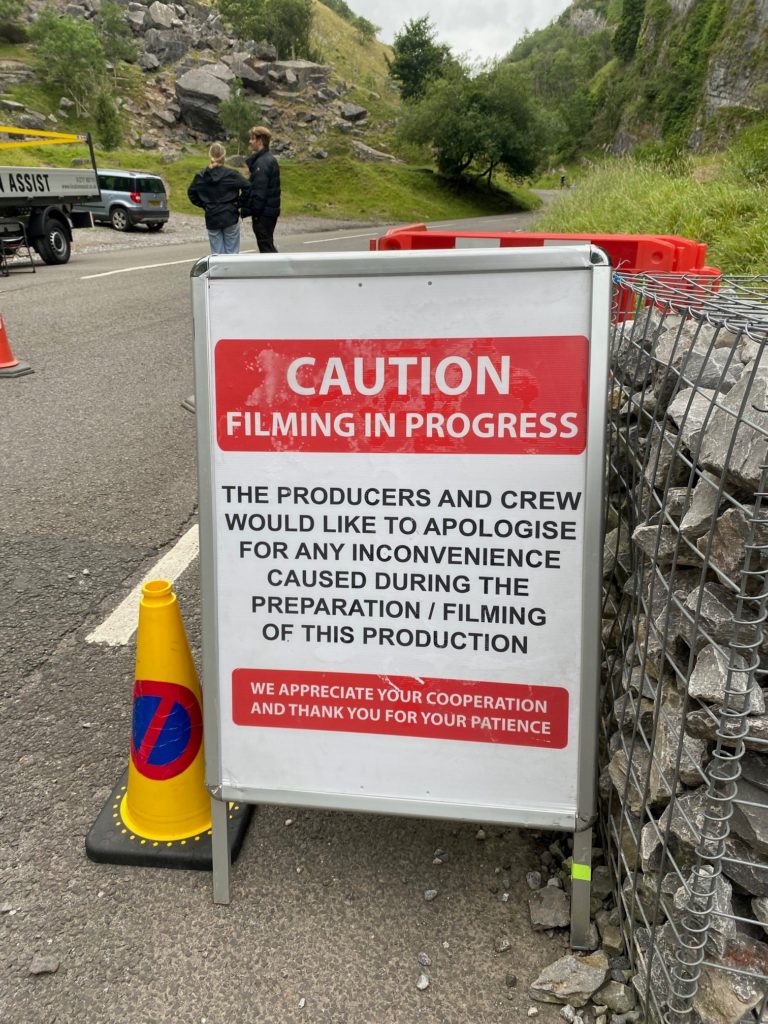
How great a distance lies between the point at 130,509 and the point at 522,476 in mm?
3398

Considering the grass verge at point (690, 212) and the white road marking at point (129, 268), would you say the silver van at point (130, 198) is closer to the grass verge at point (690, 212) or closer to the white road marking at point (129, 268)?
the white road marking at point (129, 268)

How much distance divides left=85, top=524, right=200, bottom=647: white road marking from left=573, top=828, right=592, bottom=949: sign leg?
6.39 ft

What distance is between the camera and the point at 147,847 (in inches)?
93.4

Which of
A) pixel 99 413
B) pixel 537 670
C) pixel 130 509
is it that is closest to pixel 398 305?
pixel 537 670

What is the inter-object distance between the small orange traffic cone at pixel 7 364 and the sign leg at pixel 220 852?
21.9ft

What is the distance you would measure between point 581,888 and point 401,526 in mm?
1044

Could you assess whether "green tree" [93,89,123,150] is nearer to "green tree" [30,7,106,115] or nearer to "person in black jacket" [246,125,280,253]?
"green tree" [30,7,106,115]

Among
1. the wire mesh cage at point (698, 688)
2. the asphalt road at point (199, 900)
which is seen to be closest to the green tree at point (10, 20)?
the asphalt road at point (199, 900)

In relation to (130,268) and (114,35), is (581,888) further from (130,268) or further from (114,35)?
(114,35)

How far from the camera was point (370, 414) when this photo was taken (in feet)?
6.72

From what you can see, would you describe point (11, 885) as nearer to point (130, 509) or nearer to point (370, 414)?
point (370, 414)

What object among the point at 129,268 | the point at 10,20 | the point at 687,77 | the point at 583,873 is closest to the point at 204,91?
the point at 10,20

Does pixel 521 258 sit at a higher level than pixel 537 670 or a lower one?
higher

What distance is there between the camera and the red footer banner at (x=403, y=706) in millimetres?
2039
